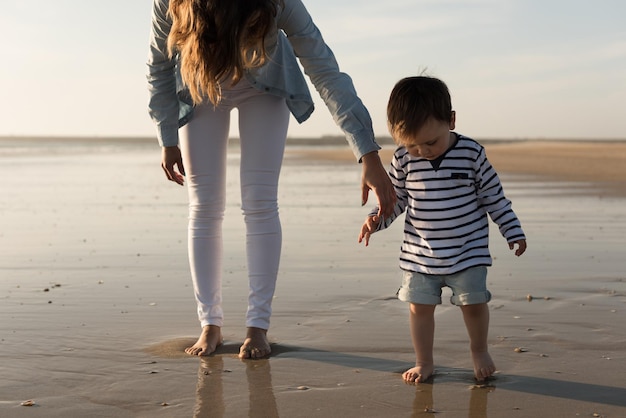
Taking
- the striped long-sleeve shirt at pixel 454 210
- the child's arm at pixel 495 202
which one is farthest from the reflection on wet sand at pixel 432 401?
the child's arm at pixel 495 202

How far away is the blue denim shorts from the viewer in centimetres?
317

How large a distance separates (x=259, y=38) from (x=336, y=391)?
140 cm

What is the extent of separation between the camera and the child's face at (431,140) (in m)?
3.16

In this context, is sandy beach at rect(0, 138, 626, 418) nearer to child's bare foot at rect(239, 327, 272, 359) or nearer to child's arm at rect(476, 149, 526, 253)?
child's bare foot at rect(239, 327, 272, 359)

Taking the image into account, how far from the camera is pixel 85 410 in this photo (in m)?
2.81

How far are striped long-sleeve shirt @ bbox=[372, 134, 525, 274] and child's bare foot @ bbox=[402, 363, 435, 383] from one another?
0.35 metres

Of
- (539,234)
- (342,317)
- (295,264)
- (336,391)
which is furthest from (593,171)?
(336,391)

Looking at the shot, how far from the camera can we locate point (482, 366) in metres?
3.14

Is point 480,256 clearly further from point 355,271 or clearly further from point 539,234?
point 539,234

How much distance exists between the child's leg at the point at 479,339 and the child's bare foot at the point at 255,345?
84 cm

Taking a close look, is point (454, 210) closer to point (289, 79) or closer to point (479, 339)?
point (479, 339)

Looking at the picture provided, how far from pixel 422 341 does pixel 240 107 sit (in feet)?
4.24

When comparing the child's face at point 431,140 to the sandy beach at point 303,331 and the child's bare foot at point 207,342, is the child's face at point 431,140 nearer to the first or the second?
the sandy beach at point 303,331

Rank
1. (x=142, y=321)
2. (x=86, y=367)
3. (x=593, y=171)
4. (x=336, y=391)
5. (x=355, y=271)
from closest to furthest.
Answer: (x=336, y=391) → (x=86, y=367) → (x=142, y=321) → (x=355, y=271) → (x=593, y=171)
